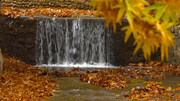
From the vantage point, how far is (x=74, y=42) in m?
11.8

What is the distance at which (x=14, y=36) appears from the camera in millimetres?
11031

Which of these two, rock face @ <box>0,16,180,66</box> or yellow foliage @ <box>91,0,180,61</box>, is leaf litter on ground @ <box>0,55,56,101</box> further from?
rock face @ <box>0,16,180,66</box>

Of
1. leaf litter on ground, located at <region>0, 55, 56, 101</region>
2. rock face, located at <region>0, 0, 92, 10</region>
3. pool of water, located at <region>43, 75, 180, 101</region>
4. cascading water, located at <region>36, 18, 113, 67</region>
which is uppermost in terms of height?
rock face, located at <region>0, 0, 92, 10</region>

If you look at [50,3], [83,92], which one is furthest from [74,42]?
[83,92]

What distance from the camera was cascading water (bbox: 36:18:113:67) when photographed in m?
11.6

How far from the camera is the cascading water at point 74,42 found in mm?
11609

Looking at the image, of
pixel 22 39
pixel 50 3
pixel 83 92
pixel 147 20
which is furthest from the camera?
pixel 50 3

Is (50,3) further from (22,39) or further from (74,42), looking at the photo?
(22,39)

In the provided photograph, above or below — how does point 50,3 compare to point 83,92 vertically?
above

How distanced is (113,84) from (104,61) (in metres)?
5.82

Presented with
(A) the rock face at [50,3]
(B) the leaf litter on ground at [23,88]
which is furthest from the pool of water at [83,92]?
(A) the rock face at [50,3]

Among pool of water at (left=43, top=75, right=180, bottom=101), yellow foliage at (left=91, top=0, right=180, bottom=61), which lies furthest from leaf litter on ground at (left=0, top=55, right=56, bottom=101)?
yellow foliage at (left=91, top=0, right=180, bottom=61)

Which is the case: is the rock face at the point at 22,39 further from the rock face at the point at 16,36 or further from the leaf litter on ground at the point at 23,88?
the leaf litter on ground at the point at 23,88

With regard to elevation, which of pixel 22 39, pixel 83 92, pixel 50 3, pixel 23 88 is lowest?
pixel 83 92
